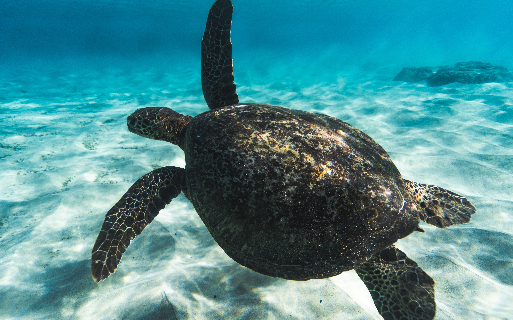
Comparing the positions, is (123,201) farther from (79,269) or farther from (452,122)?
(452,122)

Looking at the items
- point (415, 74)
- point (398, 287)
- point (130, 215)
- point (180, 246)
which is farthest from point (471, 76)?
point (130, 215)

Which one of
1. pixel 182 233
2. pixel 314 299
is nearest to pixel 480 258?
pixel 314 299

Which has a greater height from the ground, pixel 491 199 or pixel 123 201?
pixel 491 199

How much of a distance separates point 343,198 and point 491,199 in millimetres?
3504

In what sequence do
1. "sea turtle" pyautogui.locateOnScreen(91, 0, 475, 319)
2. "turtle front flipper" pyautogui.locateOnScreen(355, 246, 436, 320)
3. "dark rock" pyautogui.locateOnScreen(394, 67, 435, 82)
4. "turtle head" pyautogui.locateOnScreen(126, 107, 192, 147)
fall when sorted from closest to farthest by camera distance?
"sea turtle" pyautogui.locateOnScreen(91, 0, 475, 319), "turtle front flipper" pyautogui.locateOnScreen(355, 246, 436, 320), "turtle head" pyautogui.locateOnScreen(126, 107, 192, 147), "dark rock" pyautogui.locateOnScreen(394, 67, 435, 82)

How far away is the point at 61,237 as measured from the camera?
282 cm

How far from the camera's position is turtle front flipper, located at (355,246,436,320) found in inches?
70.9

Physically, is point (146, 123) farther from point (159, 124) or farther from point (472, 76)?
point (472, 76)

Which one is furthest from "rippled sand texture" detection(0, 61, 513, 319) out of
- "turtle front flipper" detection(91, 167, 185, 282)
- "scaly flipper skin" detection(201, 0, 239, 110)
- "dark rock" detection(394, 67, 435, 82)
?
"dark rock" detection(394, 67, 435, 82)

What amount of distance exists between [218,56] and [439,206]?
3751mm

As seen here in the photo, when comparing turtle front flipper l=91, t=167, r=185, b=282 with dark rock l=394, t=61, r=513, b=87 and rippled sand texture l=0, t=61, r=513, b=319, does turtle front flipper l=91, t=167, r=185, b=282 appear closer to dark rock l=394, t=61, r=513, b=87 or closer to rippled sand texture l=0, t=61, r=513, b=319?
rippled sand texture l=0, t=61, r=513, b=319

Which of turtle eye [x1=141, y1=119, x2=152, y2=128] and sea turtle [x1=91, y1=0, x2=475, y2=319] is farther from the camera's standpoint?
turtle eye [x1=141, y1=119, x2=152, y2=128]

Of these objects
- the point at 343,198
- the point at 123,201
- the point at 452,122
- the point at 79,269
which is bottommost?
the point at 79,269

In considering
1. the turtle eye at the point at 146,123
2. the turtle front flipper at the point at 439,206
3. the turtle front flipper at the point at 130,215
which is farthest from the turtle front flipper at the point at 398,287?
the turtle eye at the point at 146,123
